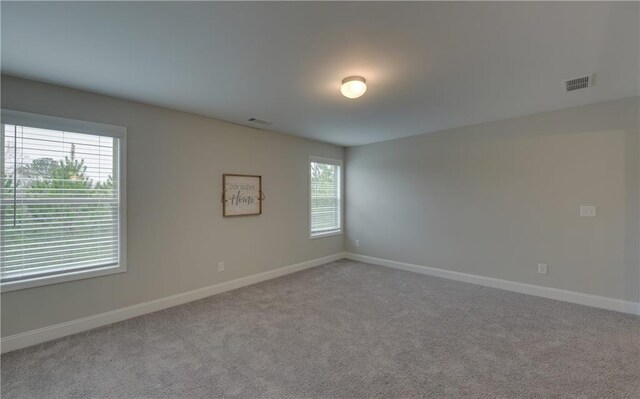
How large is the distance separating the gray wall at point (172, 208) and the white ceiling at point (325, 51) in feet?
0.81

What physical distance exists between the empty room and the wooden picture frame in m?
0.03

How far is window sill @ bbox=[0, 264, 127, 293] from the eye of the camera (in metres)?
2.48

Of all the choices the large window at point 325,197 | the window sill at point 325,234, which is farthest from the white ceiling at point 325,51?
the window sill at point 325,234

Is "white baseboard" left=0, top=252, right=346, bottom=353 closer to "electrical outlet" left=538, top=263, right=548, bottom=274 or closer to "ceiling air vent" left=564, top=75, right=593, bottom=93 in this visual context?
"electrical outlet" left=538, top=263, right=548, bottom=274

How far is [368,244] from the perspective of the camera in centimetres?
555

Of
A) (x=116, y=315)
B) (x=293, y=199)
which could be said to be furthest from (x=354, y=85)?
(x=116, y=315)

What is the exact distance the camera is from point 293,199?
4.95 meters

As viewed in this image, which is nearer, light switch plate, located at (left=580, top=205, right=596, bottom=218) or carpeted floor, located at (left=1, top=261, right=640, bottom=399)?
carpeted floor, located at (left=1, top=261, right=640, bottom=399)

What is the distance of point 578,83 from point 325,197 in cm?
→ 392

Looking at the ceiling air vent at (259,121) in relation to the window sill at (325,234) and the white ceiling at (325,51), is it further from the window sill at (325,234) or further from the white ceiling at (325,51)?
the window sill at (325,234)

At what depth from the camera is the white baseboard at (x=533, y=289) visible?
3.19 m

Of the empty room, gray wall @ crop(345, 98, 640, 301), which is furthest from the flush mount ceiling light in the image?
gray wall @ crop(345, 98, 640, 301)

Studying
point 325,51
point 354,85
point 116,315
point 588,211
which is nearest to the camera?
point 325,51

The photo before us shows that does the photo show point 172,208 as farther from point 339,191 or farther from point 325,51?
point 339,191
